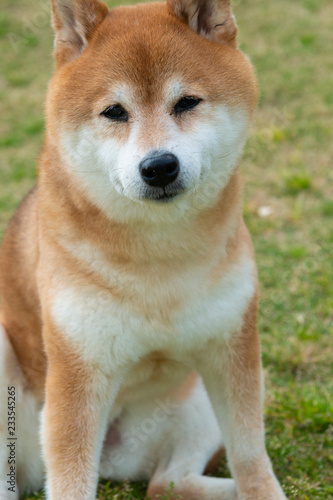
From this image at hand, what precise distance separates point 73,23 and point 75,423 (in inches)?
67.7

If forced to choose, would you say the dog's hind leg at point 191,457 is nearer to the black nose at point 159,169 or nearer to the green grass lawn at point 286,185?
the green grass lawn at point 286,185

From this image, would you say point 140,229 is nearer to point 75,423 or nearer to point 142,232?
point 142,232

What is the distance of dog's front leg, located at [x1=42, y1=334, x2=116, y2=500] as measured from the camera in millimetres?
3102

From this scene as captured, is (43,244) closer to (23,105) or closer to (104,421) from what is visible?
(104,421)

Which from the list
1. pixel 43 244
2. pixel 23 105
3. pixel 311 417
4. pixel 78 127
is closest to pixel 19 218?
pixel 43 244

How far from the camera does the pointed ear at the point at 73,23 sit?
312 centimetres

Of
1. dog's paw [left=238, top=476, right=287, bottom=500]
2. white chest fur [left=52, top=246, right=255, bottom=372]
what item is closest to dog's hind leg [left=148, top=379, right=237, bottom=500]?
dog's paw [left=238, top=476, right=287, bottom=500]

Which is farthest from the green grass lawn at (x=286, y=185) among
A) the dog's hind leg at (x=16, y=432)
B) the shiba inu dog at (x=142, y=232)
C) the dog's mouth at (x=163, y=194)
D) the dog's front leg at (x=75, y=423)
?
the dog's mouth at (x=163, y=194)

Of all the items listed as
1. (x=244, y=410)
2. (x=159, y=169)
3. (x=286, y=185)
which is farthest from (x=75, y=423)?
(x=286, y=185)

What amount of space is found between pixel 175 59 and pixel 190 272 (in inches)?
35.2

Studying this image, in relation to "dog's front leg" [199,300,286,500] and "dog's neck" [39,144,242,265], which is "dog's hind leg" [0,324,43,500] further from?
"dog's front leg" [199,300,286,500]

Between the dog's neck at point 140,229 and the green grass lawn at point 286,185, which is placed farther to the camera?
the green grass lawn at point 286,185

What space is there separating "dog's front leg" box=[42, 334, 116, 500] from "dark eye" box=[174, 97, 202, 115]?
3.65 ft

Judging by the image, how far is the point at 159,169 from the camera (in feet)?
9.15
